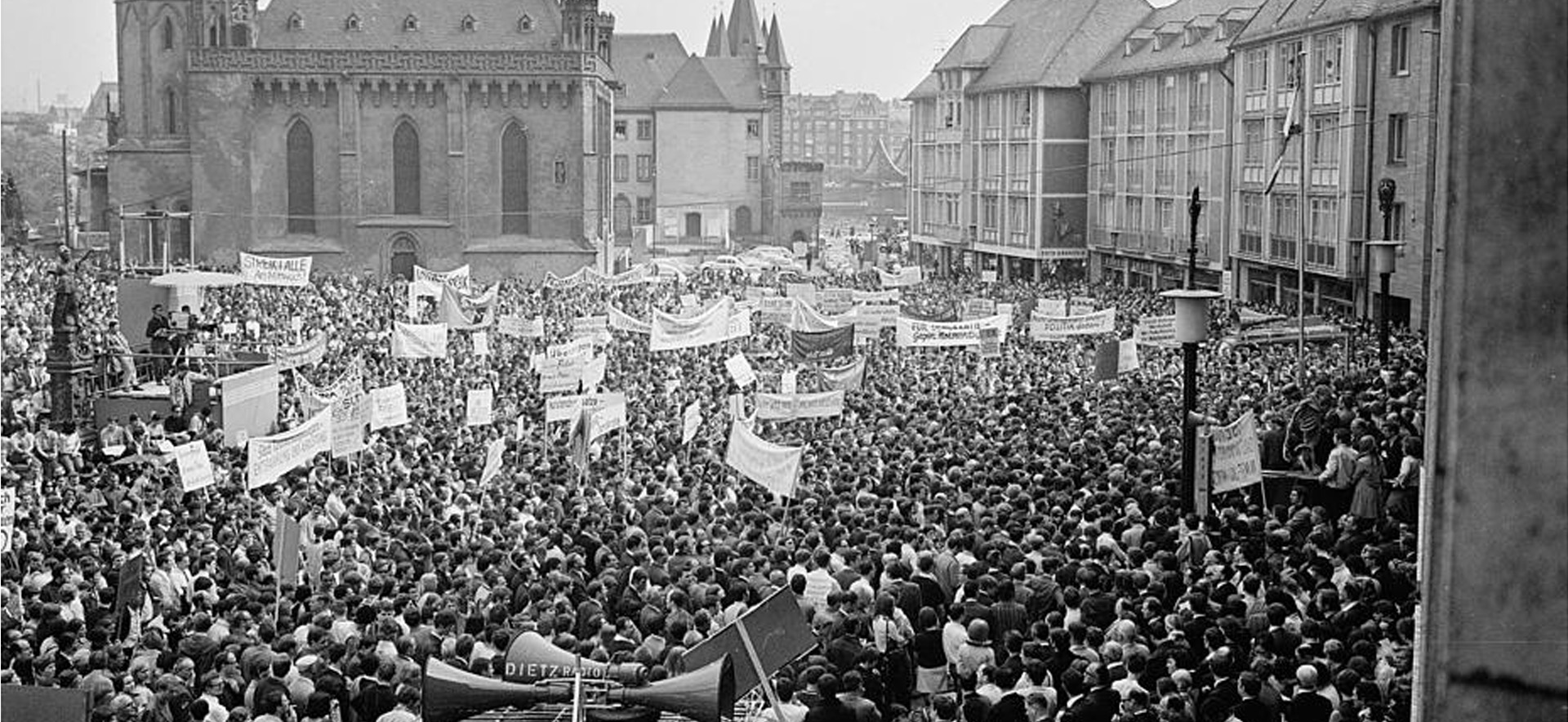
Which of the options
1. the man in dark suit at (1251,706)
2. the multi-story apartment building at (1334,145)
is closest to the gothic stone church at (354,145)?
the multi-story apartment building at (1334,145)

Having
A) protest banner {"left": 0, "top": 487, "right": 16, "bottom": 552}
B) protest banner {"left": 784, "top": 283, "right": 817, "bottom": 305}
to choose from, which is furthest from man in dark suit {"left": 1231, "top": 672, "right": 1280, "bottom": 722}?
protest banner {"left": 784, "top": 283, "right": 817, "bottom": 305}

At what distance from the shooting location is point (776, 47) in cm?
12319

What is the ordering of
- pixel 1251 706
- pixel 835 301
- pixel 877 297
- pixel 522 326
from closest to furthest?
pixel 1251 706, pixel 522 326, pixel 877 297, pixel 835 301

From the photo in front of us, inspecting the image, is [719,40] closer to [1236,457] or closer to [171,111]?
[171,111]

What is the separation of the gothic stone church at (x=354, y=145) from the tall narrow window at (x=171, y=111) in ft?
0.21

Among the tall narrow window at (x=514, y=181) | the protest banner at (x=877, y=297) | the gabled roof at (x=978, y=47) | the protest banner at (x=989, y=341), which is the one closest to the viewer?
the protest banner at (x=989, y=341)

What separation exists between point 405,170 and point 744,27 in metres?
58.5

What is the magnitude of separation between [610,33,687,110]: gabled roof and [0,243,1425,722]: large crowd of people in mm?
81039

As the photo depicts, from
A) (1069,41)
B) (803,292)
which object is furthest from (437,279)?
(1069,41)

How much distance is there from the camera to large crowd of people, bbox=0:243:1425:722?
36.4 feet

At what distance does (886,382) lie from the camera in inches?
1221

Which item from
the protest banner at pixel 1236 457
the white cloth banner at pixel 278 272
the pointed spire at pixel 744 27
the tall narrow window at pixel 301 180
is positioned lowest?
the protest banner at pixel 1236 457

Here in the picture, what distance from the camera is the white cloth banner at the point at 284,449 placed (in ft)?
61.8

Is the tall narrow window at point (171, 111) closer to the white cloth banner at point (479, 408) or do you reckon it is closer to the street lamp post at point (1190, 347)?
the white cloth banner at point (479, 408)
